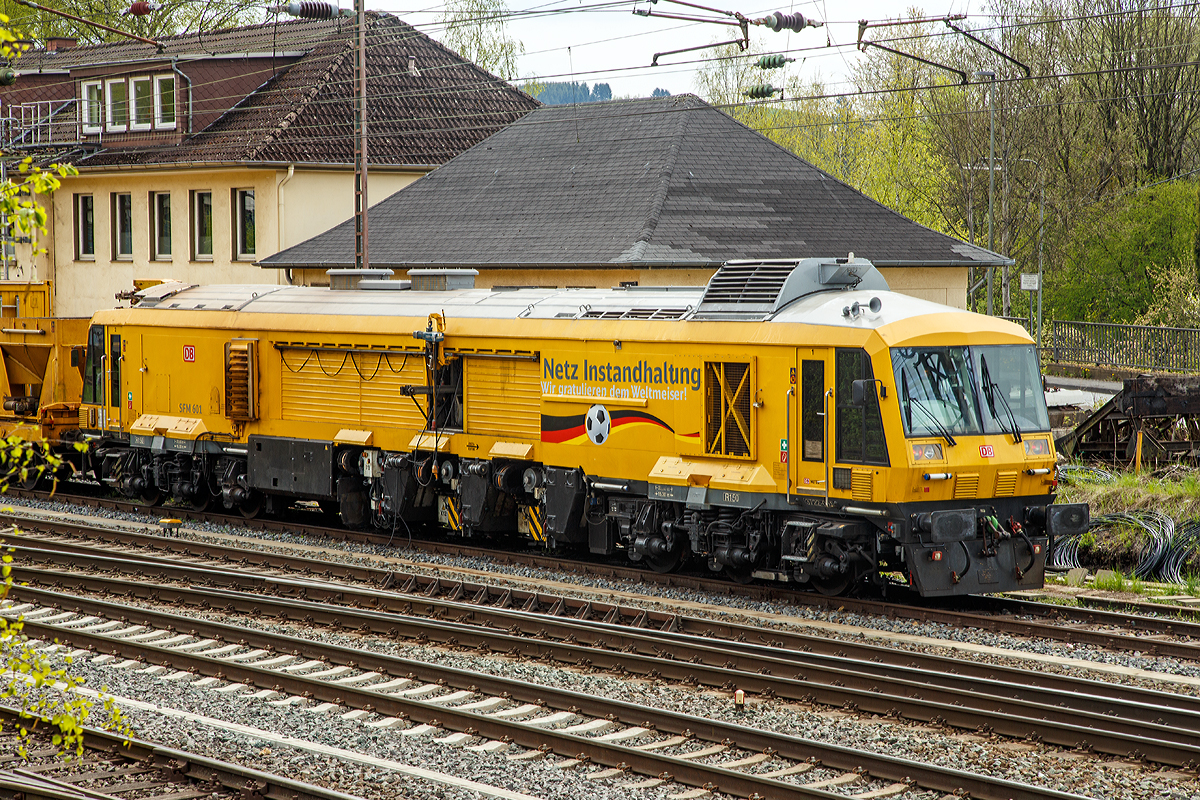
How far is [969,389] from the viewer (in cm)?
1326

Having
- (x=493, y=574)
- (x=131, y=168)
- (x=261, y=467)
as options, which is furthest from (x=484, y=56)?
(x=493, y=574)

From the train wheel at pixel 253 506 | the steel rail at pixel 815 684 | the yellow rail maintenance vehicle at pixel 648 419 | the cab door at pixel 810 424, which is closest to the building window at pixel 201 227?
the yellow rail maintenance vehicle at pixel 648 419

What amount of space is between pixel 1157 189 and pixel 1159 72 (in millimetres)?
5555

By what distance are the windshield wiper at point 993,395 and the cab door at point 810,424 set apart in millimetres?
1675

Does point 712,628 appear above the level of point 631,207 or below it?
below

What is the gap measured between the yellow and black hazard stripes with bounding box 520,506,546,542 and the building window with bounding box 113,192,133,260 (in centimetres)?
2585

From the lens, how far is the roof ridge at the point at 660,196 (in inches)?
1004

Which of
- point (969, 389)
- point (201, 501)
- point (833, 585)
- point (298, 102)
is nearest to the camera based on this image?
point (969, 389)

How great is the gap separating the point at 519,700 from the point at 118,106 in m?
32.7

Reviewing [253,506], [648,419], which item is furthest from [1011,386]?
[253,506]

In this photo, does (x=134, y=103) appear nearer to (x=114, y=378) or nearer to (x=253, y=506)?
(x=114, y=378)

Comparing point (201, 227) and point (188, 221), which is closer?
point (188, 221)

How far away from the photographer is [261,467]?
1967cm

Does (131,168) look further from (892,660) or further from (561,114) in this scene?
(892,660)
